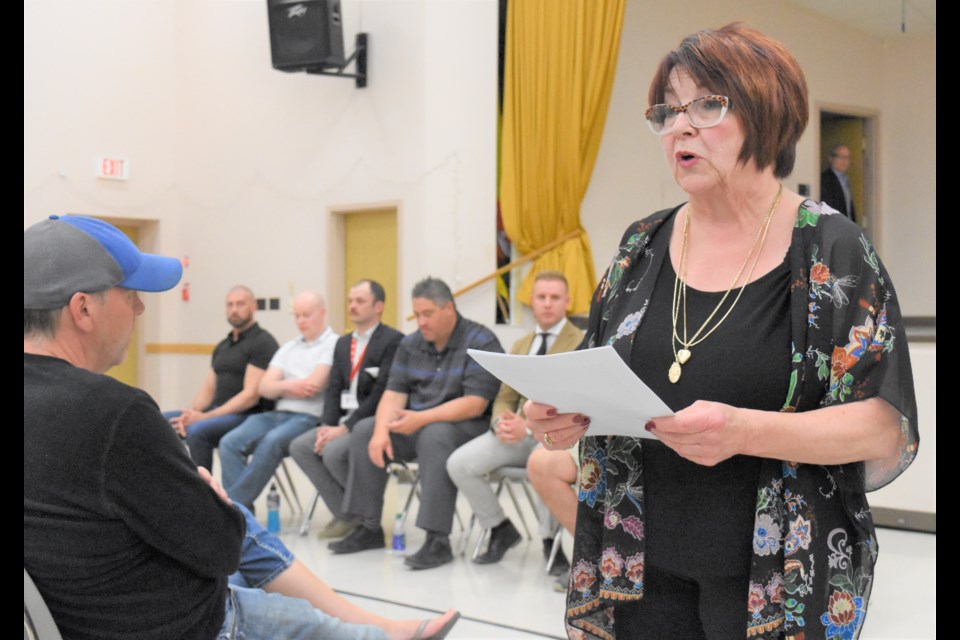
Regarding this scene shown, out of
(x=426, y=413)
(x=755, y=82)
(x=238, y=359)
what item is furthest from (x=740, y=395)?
(x=238, y=359)

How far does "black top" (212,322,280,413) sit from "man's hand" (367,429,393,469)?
1.48 meters

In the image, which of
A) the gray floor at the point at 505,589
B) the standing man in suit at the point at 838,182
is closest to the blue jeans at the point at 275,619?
the gray floor at the point at 505,589

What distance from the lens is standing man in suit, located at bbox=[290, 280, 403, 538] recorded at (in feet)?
18.4

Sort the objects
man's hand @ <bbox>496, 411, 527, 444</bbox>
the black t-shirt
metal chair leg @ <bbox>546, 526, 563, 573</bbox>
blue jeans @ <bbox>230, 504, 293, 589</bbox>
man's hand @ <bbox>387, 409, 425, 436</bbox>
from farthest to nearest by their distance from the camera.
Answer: man's hand @ <bbox>387, 409, 425, 436</bbox> < man's hand @ <bbox>496, 411, 527, 444</bbox> < metal chair leg @ <bbox>546, 526, 563, 573</bbox> < blue jeans @ <bbox>230, 504, 293, 589</bbox> < the black t-shirt

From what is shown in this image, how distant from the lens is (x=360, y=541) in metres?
5.32

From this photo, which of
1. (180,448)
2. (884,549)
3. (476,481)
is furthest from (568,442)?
(884,549)

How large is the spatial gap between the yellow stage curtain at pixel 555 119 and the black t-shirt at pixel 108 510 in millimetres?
5433

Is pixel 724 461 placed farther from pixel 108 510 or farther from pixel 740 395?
pixel 108 510

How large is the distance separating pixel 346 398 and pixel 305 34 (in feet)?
12.3

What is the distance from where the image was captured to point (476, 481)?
16.3ft

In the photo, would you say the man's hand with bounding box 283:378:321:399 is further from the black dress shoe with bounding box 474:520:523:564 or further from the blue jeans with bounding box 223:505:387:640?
the blue jeans with bounding box 223:505:387:640

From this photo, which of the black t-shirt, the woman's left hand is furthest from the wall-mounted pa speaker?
the woman's left hand

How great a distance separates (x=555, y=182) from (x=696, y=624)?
6067mm

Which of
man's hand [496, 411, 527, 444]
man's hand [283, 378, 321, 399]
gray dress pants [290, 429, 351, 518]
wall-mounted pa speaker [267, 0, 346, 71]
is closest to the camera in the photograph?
man's hand [496, 411, 527, 444]
